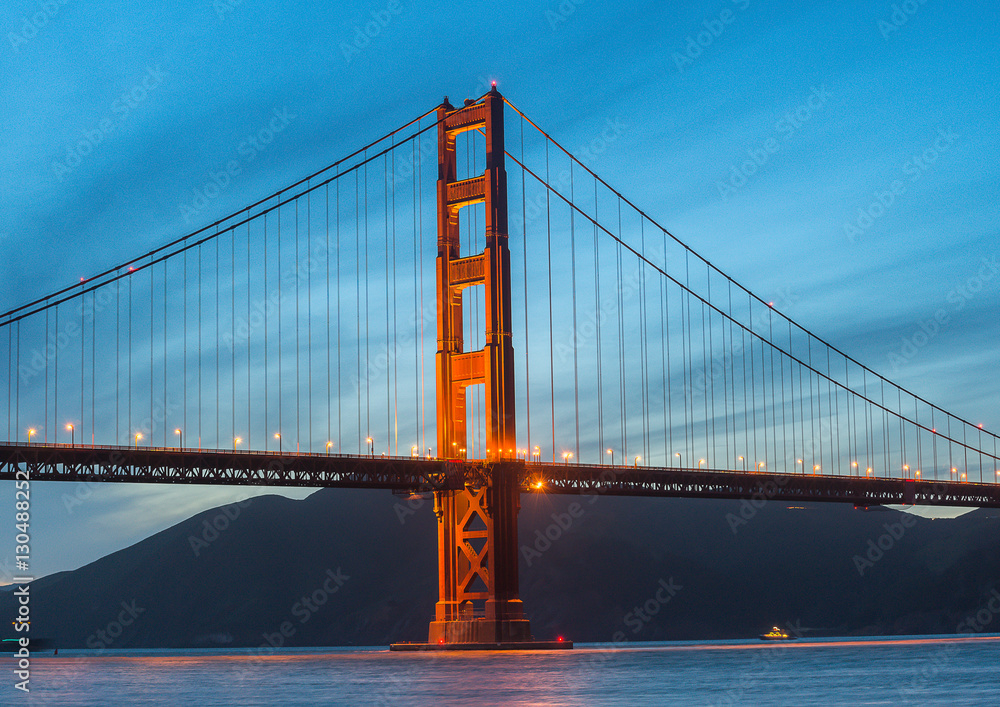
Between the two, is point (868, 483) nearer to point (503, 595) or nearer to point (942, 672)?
point (503, 595)

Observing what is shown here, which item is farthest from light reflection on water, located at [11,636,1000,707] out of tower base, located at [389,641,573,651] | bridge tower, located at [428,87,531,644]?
bridge tower, located at [428,87,531,644]

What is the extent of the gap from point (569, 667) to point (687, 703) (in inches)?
976

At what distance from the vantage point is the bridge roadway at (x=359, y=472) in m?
74.8

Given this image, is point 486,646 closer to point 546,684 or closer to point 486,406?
point 486,406

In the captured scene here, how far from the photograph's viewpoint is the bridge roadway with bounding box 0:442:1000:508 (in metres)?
74.8

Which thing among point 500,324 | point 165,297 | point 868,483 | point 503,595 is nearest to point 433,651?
point 503,595

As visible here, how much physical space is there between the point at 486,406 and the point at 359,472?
8420mm

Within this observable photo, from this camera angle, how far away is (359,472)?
82812 mm

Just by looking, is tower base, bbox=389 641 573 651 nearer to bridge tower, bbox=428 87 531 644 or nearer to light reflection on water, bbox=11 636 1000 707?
bridge tower, bbox=428 87 531 644

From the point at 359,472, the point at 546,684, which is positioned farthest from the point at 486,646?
the point at 546,684

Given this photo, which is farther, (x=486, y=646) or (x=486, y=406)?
(x=486, y=406)

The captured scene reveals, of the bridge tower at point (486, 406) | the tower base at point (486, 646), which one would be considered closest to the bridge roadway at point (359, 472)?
the bridge tower at point (486, 406)

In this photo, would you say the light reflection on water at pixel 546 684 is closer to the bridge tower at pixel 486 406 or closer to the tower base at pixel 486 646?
the tower base at pixel 486 646

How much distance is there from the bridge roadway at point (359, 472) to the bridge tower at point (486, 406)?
1.83 metres
